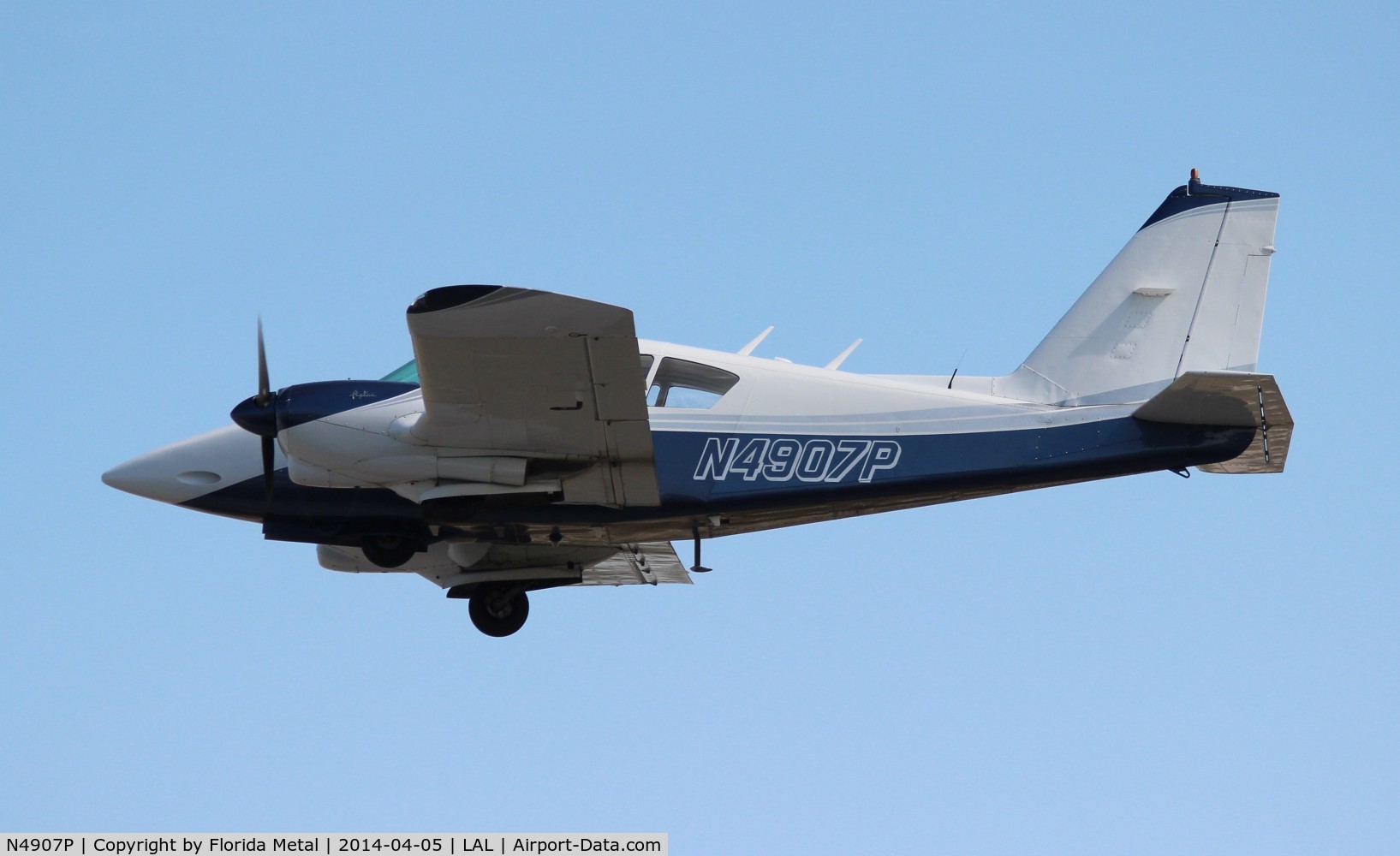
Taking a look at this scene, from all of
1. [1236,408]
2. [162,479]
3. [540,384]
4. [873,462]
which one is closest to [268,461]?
[162,479]

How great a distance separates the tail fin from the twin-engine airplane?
0.07ft

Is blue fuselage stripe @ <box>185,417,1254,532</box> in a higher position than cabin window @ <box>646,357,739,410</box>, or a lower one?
lower

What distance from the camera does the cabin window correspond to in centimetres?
1567

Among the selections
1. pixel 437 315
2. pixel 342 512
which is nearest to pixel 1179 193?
pixel 437 315

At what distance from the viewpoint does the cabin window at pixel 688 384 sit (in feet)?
51.4

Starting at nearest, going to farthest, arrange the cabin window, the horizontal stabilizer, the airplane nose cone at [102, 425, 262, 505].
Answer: the horizontal stabilizer < the cabin window < the airplane nose cone at [102, 425, 262, 505]

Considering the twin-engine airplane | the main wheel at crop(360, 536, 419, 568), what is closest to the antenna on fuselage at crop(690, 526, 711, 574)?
the twin-engine airplane

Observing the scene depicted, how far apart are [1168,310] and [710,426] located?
520cm

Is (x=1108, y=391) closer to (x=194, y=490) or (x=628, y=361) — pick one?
(x=628, y=361)

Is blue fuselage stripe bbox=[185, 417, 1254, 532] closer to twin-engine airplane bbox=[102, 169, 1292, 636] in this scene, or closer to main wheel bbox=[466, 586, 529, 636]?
twin-engine airplane bbox=[102, 169, 1292, 636]

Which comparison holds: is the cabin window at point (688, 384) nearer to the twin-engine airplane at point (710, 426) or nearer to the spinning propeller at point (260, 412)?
the twin-engine airplane at point (710, 426)

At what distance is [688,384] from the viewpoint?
1575 cm

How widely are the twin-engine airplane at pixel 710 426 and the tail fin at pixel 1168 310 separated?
21 millimetres

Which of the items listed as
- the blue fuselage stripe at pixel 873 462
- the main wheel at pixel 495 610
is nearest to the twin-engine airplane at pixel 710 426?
the blue fuselage stripe at pixel 873 462
